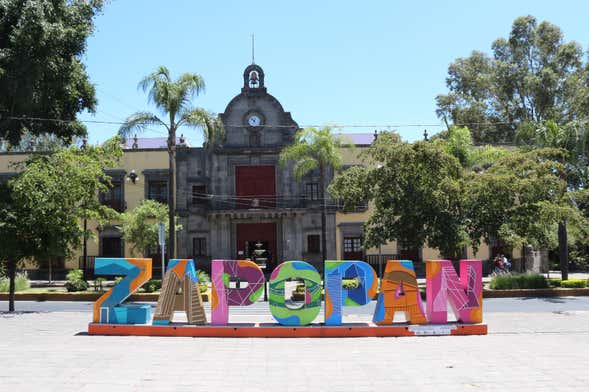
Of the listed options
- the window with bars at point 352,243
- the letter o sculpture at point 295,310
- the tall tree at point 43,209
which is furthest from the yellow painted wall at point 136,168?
the letter o sculpture at point 295,310

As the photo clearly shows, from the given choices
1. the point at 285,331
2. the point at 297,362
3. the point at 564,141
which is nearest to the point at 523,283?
the point at 564,141

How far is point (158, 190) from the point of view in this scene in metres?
38.0

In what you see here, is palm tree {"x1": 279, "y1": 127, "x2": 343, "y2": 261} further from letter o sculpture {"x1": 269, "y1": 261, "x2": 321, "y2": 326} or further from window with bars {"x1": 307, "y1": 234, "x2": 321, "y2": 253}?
letter o sculpture {"x1": 269, "y1": 261, "x2": 321, "y2": 326}

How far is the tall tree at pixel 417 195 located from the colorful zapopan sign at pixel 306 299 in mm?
8501

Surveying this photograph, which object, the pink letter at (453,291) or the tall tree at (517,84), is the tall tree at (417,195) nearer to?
the pink letter at (453,291)

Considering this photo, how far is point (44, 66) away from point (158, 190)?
16155 millimetres

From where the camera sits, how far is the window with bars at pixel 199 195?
37.9 m

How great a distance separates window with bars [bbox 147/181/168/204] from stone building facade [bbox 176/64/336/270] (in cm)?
92

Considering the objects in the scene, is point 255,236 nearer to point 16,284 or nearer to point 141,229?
point 141,229

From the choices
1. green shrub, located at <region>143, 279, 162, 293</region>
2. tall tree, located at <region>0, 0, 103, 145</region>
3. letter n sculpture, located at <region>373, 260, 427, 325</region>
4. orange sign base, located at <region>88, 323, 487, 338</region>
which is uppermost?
tall tree, located at <region>0, 0, 103, 145</region>

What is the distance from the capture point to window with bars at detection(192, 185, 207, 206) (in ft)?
124

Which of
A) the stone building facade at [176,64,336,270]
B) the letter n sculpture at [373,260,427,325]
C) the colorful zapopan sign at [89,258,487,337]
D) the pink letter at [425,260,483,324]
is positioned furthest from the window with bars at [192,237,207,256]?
the pink letter at [425,260,483,324]

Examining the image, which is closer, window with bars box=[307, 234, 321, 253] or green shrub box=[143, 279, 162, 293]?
green shrub box=[143, 279, 162, 293]

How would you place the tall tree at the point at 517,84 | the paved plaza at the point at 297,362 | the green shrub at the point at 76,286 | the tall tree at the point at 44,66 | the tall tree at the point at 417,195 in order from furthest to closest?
1. the tall tree at the point at 517,84
2. the green shrub at the point at 76,286
3. the tall tree at the point at 417,195
4. the tall tree at the point at 44,66
5. the paved plaza at the point at 297,362
